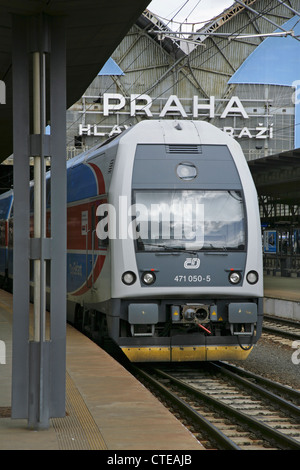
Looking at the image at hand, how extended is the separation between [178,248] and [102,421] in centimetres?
390

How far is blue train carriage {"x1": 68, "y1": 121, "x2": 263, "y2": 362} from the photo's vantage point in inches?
396

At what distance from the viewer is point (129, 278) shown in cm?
1000

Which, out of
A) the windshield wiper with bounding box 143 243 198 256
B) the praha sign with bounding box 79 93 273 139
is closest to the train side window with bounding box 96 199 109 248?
the windshield wiper with bounding box 143 243 198 256

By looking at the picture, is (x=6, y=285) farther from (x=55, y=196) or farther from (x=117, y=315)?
(x=55, y=196)

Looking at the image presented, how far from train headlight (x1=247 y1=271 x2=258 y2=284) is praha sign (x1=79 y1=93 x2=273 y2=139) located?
36684mm

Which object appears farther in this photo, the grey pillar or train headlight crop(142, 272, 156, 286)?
train headlight crop(142, 272, 156, 286)

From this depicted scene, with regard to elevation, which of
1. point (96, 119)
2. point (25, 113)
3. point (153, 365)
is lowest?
point (153, 365)

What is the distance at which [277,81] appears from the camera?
50.1m

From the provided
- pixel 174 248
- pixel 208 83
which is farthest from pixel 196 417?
pixel 208 83

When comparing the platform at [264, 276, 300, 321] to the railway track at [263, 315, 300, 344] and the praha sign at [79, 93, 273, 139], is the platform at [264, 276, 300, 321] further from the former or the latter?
the praha sign at [79, 93, 273, 139]

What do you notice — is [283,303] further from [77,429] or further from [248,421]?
[77,429]

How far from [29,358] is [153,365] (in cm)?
557
